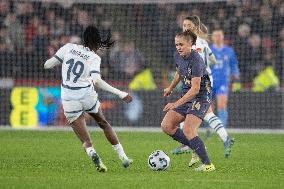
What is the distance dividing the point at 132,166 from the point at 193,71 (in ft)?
5.40

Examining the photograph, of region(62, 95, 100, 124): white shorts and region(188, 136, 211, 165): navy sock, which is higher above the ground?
region(62, 95, 100, 124): white shorts

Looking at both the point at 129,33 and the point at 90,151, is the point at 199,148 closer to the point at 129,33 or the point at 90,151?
the point at 90,151

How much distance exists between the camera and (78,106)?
1034 cm

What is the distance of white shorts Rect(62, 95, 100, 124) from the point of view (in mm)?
10328

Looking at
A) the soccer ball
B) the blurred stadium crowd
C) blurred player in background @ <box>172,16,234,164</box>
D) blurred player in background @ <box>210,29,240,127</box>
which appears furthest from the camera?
the blurred stadium crowd

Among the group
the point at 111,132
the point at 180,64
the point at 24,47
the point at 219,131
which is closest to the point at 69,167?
the point at 111,132

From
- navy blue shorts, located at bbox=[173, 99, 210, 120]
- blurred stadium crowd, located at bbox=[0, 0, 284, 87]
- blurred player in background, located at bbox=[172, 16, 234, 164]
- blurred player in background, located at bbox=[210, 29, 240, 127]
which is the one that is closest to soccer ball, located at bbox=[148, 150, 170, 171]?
navy blue shorts, located at bbox=[173, 99, 210, 120]

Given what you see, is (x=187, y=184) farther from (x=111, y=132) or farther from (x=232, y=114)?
(x=232, y=114)

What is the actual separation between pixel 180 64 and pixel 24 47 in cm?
1104

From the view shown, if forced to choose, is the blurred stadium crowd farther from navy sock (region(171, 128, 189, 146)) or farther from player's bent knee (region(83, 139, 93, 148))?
player's bent knee (region(83, 139, 93, 148))

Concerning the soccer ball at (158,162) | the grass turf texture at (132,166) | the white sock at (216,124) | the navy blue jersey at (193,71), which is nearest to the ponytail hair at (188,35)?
the navy blue jersey at (193,71)

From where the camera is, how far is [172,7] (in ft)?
70.7

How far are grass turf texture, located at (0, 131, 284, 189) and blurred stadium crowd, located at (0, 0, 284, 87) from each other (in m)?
3.69

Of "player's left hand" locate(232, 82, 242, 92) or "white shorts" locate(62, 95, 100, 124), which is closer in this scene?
"white shorts" locate(62, 95, 100, 124)
